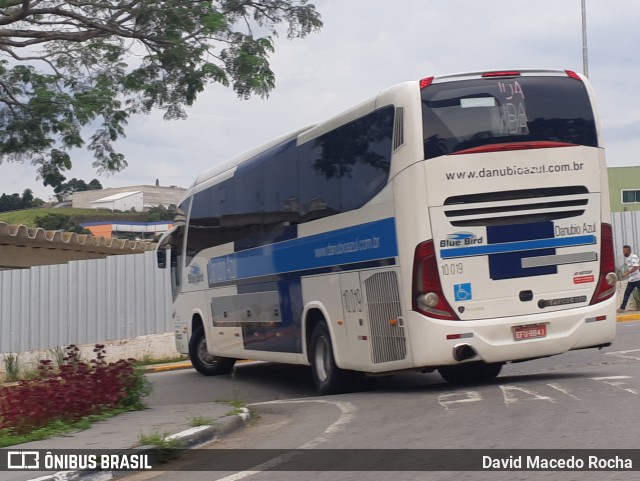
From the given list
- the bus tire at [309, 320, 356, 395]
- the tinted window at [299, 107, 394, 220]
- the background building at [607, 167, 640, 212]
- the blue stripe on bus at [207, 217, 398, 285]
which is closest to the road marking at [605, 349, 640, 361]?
the bus tire at [309, 320, 356, 395]

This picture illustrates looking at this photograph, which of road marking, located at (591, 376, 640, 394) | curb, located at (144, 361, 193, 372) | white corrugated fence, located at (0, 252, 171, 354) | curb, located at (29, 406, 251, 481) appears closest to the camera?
curb, located at (29, 406, 251, 481)

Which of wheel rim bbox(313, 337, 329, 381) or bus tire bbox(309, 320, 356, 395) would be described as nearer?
bus tire bbox(309, 320, 356, 395)

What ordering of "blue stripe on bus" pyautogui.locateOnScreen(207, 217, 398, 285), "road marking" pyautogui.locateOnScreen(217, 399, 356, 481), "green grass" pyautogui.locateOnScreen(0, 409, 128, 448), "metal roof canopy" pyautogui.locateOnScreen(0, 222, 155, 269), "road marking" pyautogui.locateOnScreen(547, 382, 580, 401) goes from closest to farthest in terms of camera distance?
"road marking" pyautogui.locateOnScreen(217, 399, 356, 481), "green grass" pyautogui.locateOnScreen(0, 409, 128, 448), "road marking" pyautogui.locateOnScreen(547, 382, 580, 401), "blue stripe on bus" pyautogui.locateOnScreen(207, 217, 398, 285), "metal roof canopy" pyautogui.locateOnScreen(0, 222, 155, 269)

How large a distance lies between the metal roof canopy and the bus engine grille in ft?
50.0

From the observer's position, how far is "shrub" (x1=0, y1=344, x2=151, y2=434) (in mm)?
11047

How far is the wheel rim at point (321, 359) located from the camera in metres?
14.6

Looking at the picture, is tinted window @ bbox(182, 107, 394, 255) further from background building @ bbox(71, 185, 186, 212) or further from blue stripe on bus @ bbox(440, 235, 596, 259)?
background building @ bbox(71, 185, 186, 212)

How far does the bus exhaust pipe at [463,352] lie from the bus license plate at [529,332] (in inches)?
23.2

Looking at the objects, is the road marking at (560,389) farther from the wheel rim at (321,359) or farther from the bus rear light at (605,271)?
the wheel rim at (321,359)

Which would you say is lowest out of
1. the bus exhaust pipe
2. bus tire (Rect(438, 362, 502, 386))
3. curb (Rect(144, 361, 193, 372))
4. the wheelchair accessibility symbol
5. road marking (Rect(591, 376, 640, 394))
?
road marking (Rect(591, 376, 640, 394))

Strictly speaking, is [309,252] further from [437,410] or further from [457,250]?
[437,410]

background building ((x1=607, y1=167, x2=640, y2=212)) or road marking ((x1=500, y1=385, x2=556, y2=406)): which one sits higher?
background building ((x1=607, y1=167, x2=640, y2=212))

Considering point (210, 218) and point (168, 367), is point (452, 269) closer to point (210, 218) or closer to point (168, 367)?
point (210, 218)

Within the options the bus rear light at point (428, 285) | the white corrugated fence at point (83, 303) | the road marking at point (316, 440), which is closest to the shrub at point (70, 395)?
the road marking at point (316, 440)
